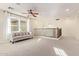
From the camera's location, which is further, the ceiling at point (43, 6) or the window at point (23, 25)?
the window at point (23, 25)

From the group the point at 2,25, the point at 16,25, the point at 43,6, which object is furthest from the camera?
the point at 16,25

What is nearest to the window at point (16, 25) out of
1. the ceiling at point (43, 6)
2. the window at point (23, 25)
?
the window at point (23, 25)

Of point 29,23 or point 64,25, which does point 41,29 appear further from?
point 64,25

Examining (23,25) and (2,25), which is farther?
(23,25)

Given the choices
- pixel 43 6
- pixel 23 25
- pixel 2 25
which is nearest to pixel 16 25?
pixel 23 25

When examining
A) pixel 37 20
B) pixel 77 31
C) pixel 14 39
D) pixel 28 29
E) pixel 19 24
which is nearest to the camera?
pixel 14 39

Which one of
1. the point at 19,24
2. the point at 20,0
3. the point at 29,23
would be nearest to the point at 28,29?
the point at 29,23

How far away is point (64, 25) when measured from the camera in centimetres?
1213

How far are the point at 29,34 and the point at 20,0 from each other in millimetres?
4824

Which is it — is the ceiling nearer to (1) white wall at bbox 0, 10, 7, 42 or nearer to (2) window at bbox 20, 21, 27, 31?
(1) white wall at bbox 0, 10, 7, 42

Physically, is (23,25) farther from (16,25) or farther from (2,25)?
(2,25)

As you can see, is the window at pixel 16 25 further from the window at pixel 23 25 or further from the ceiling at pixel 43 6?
the ceiling at pixel 43 6

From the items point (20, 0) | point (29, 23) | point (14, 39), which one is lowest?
point (14, 39)

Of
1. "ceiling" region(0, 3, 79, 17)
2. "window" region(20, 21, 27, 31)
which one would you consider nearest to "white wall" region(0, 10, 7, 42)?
"ceiling" region(0, 3, 79, 17)
